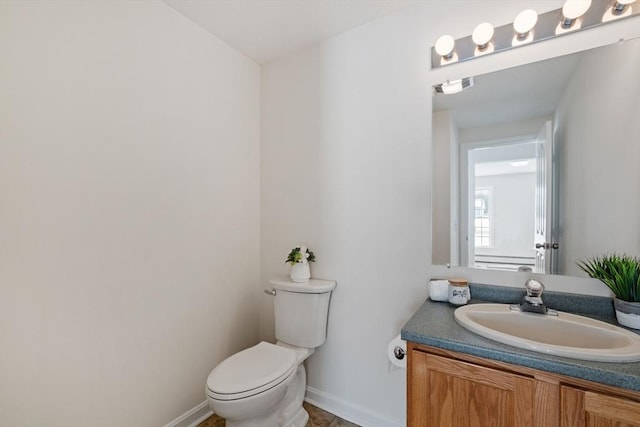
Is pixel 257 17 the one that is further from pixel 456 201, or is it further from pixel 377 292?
pixel 377 292

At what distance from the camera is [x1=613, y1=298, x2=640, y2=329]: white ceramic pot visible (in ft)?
3.16

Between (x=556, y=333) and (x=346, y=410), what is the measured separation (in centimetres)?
121

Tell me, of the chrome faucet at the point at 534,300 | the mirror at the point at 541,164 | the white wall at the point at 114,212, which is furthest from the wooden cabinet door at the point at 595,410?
the white wall at the point at 114,212

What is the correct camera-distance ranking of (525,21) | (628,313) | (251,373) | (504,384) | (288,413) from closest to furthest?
(504,384)
(628,313)
(525,21)
(251,373)
(288,413)

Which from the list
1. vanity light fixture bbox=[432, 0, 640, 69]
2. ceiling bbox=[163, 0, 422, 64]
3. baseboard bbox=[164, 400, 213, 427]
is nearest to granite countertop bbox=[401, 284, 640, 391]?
vanity light fixture bbox=[432, 0, 640, 69]

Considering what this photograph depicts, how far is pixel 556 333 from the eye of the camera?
3.53 feet

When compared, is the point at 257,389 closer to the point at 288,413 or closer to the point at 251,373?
the point at 251,373

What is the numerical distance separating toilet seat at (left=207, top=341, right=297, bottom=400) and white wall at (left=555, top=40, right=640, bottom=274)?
53.5 inches

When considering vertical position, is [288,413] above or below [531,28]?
below

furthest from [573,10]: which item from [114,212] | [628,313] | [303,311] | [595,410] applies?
[114,212]

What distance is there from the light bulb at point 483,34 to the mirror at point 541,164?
15 centimetres

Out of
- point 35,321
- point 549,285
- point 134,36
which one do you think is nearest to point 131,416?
point 35,321

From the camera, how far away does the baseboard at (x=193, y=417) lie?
1.57 metres

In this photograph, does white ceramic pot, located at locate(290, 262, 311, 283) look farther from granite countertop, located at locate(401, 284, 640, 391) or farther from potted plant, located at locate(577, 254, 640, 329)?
potted plant, located at locate(577, 254, 640, 329)
